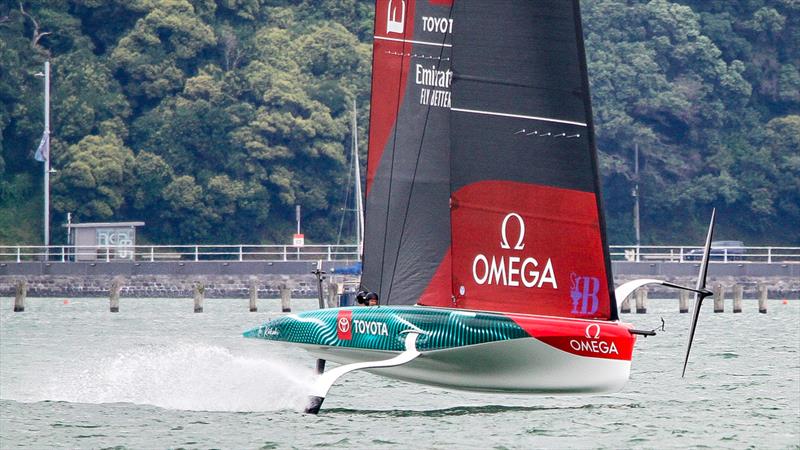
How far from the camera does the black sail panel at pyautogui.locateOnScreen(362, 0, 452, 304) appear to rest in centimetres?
2178

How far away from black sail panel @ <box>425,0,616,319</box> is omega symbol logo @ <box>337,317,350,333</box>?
204 centimetres

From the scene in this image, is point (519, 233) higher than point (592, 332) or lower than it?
higher

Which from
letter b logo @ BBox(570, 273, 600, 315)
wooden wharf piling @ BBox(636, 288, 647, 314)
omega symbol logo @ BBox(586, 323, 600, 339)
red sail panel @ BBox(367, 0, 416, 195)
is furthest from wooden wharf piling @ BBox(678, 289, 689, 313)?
omega symbol logo @ BBox(586, 323, 600, 339)

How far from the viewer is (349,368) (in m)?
20.3

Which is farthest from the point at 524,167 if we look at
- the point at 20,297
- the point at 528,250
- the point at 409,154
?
the point at 20,297

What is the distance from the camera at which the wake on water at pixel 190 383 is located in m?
22.6

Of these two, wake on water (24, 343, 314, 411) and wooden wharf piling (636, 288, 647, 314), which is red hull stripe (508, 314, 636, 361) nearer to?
wake on water (24, 343, 314, 411)

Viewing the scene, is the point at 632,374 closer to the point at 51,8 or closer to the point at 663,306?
the point at 663,306

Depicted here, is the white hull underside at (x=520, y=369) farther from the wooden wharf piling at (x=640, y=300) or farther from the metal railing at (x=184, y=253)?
the metal railing at (x=184, y=253)

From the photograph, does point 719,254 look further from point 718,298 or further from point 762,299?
point 762,299

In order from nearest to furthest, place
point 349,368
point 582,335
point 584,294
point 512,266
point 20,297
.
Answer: point 582,335 < point 584,294 < point 512,266 < point 349,368 < point 20,297

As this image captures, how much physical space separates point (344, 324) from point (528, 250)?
9.27 feet

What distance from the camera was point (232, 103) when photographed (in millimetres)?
68250

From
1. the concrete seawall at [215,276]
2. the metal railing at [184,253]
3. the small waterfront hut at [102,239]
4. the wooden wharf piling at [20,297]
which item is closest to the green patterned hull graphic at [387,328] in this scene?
the wooden wharf piling at [20,297]
